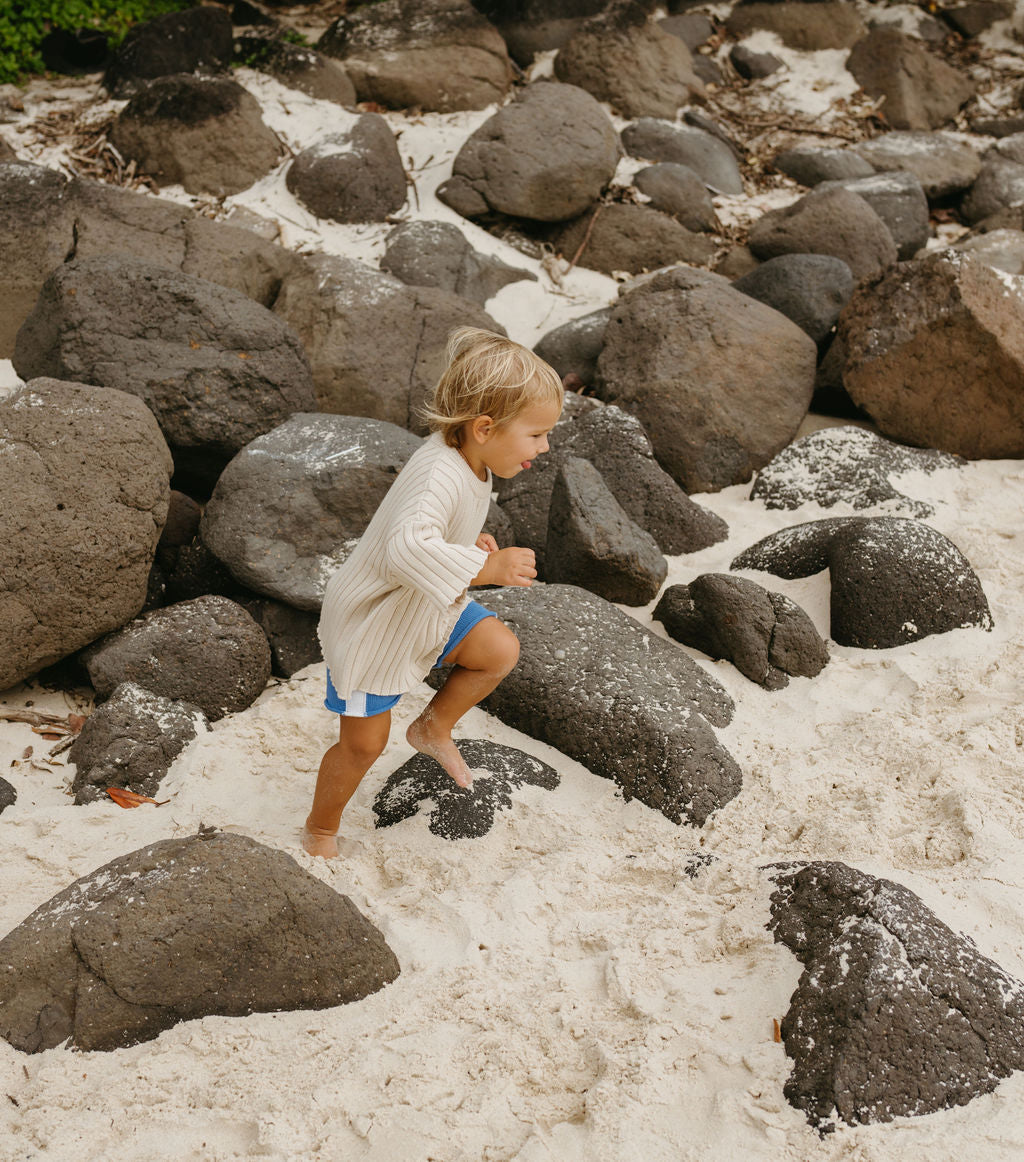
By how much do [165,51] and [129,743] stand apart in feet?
18.8

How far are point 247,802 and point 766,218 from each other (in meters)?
5.19

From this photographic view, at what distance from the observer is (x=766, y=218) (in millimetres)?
6566

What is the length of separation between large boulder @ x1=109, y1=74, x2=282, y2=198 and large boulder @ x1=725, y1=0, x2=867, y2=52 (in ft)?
16.5

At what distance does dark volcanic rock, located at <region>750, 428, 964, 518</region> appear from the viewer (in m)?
4.57

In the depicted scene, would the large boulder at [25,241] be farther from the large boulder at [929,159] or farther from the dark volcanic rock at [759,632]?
the large boulder at [929,159]

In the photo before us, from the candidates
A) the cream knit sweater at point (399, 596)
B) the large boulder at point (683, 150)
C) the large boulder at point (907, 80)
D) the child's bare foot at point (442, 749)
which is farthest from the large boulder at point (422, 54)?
the child's bare foot at point (442, 749)

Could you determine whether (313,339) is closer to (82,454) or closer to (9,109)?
(82,454)

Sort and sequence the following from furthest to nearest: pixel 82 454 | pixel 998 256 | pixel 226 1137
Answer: pixel 998 256 → pixel 82 454 → pixel 226 1137

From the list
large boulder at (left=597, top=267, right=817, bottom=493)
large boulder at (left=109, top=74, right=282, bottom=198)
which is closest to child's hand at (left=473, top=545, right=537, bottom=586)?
large boulder at (left=597, top=267, right=817, bottom=493)

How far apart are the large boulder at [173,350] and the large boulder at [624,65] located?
449 centimetres

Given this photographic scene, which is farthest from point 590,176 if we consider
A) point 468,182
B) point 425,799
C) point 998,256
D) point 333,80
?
point 425,799

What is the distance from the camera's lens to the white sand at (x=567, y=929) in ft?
6.52

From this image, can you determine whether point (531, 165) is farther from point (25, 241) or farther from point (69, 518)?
point (69, 518)

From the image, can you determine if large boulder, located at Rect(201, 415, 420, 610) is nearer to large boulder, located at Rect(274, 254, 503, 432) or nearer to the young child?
large boulder, located at Rect(274, 254, 503, 432)
